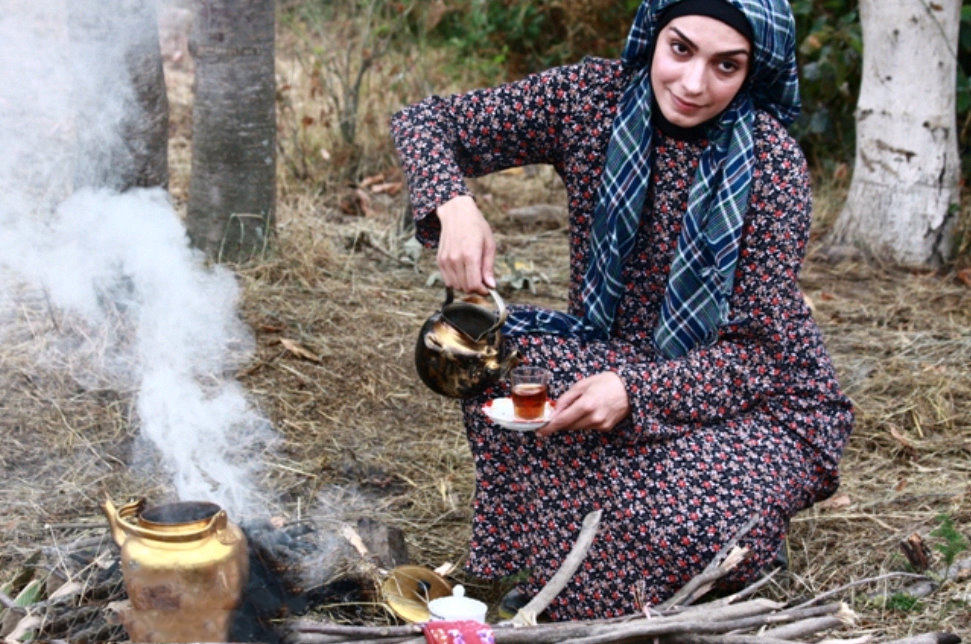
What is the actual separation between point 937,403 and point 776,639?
2341 millimetres

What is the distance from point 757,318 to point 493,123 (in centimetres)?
90

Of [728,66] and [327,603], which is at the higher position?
[728,66]

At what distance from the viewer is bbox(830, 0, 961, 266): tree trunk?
6148 mm

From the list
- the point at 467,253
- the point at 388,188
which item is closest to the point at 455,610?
the point at 467,253

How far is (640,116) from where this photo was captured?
3.15 m

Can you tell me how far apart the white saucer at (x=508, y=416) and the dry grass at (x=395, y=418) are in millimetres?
642

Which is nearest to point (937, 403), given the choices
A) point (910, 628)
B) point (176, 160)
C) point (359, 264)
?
point (910, 628)

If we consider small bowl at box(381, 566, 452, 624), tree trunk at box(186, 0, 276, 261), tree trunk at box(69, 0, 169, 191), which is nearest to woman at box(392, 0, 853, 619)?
small bowl at box(381, 566, 452, 624)

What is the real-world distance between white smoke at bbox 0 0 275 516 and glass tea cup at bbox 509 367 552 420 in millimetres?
1244

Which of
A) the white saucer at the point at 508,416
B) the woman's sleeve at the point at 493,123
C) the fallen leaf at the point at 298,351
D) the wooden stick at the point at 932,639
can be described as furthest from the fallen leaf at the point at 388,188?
the wooden stick at the point at 932,639

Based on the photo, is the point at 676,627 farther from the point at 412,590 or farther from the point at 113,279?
the point at 113,279

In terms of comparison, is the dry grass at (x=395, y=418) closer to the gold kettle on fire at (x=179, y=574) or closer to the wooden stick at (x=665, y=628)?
the wooden stick at (x=665, y=628)

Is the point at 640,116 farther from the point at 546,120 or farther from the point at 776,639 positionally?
the point at 776,639

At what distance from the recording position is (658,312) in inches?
131
